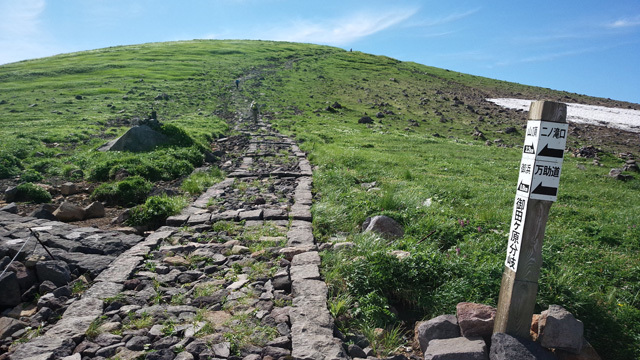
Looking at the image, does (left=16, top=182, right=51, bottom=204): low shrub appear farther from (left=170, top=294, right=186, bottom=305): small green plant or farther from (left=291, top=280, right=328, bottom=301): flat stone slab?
(left=291, top=280, right=328, bottom=301): flat stone slab

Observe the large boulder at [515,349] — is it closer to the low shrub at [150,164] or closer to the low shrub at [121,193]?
the low shrub at [121,193]

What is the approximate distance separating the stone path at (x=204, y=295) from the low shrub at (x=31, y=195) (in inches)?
77.0

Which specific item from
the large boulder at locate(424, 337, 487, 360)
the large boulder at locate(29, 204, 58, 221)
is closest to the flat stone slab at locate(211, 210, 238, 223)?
the large boulder at locate(29, 204, 58, 221)

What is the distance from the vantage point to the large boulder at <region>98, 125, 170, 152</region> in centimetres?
1206

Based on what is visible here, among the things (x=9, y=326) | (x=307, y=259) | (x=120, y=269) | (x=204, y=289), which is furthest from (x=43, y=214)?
(x=307, y=259)

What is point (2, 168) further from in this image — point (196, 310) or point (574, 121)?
point (574, 121)

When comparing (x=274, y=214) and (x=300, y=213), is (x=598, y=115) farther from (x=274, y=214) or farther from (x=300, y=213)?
(x=274, y=214)

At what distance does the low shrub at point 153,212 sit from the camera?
7.02 meters

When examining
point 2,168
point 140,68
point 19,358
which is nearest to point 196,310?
point 19,358

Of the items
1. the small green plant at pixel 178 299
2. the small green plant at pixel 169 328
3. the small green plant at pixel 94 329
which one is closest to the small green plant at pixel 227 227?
the small green plant at pixel 178 299

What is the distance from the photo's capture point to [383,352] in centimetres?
373

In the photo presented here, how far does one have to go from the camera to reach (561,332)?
3350 mm

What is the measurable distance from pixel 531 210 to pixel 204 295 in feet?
11.9

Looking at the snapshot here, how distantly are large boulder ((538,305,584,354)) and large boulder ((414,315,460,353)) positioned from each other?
76 centimetres
